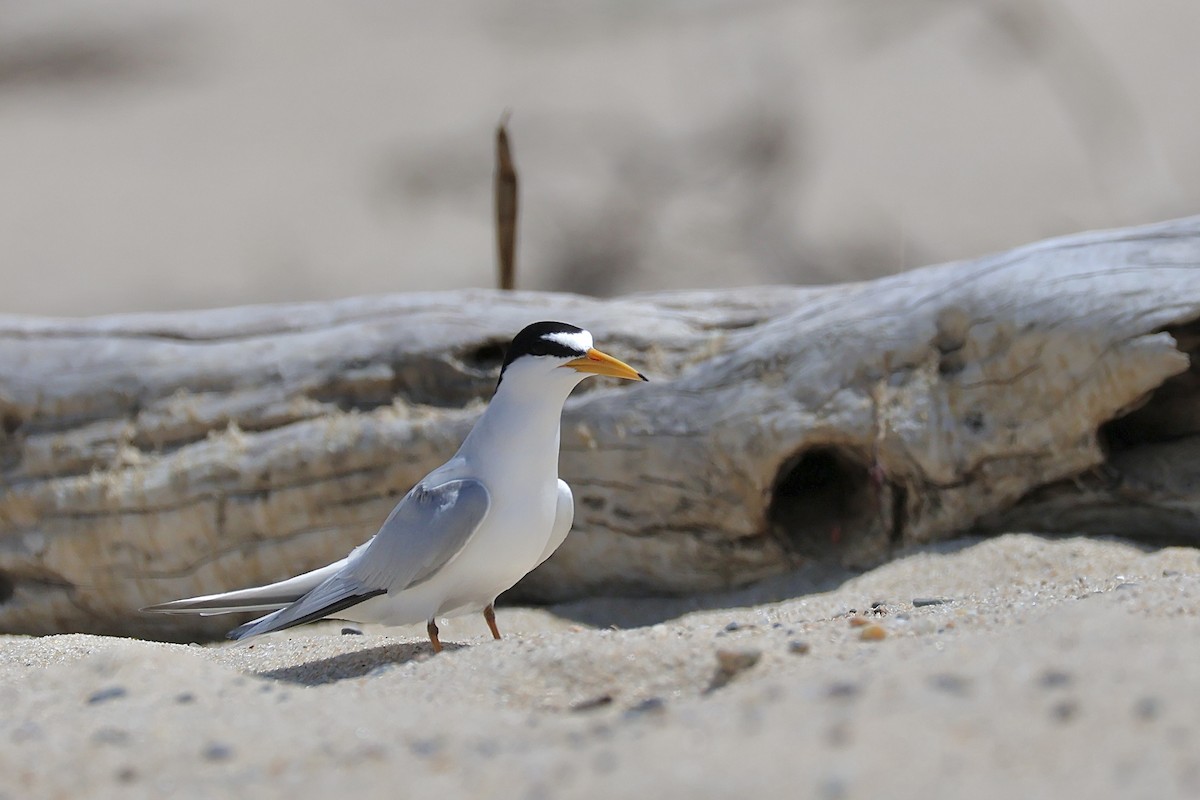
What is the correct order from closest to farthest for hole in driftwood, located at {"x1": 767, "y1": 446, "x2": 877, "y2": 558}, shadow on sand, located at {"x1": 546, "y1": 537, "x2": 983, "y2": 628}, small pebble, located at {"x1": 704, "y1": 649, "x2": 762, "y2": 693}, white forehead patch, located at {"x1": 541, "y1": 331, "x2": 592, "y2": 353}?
small pebble, located at {"x1": 704, "y1": 649, "x2": 762, "y2": 693}, white forehead patch, located at {"x1": 541, "y1": 331, "x2": 592, "y2": 353}, shadow on sand, located at {"x1": 546, "y1": 537, "x2": 983, "y2": 628}, hole in driftwood, located at {"x1": 767, "y1": 446, "x2": 877, "y2": 558}

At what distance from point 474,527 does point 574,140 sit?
1193cm

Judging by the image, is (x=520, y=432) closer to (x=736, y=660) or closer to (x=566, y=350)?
(x=566, y=350)

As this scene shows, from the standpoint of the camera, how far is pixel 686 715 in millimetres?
2545

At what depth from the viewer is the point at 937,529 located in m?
5.34

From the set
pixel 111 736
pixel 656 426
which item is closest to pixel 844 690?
pixel 111 736

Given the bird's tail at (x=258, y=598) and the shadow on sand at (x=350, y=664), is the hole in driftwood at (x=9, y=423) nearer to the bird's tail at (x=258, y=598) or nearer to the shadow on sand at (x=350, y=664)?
the bird's tail at (x=258, y=598)

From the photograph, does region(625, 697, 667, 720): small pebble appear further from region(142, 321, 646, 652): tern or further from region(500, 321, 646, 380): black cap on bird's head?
region(500, 321, 646, 380): black cap on bird's head

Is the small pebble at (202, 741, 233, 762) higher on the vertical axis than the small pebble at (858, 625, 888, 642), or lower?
higher

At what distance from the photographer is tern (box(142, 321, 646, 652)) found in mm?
4035

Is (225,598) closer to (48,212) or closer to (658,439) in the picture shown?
(658,439)

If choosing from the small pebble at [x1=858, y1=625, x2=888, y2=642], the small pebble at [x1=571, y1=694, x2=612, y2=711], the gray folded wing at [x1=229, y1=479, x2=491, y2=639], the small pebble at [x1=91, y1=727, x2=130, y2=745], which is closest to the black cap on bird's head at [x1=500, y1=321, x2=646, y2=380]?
the gray folded wing at [x1=229, y1=479, x2=491, y2=639]

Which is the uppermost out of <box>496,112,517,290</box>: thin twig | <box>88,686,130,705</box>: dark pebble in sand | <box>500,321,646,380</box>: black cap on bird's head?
<box>496,112,517,290</box>: thin twig

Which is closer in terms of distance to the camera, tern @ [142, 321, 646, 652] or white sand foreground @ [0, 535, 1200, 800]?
white sand foreground @ [0, 535, 1200, 800]

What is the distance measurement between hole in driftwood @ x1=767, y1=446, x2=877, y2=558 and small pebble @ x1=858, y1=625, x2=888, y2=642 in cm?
197
